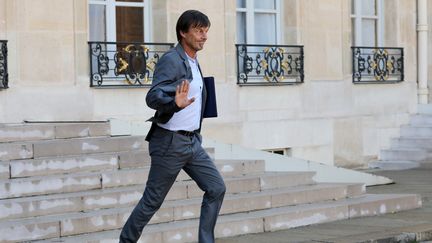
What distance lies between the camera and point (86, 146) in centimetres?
1168

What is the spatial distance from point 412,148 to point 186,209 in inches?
341

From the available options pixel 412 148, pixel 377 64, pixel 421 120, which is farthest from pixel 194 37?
pixel 421 120

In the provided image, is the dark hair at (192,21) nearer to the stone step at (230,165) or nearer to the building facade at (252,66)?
the stone step at (230,165)

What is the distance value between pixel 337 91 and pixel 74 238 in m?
8.84

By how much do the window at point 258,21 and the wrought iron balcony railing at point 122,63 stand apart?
6.13 ft

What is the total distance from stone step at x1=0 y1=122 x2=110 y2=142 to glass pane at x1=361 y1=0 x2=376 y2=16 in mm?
7379

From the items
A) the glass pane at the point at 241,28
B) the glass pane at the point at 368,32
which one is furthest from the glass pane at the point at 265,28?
the glass pane at the point at 368,32

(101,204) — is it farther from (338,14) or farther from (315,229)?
(338,14)

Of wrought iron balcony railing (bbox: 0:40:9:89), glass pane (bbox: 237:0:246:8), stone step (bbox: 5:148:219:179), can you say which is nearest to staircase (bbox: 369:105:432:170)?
glass pane (bbox: 237:0:246:8)

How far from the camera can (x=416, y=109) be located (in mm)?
19203

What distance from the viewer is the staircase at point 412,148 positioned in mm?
18078

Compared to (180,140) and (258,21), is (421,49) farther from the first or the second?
(180,140)

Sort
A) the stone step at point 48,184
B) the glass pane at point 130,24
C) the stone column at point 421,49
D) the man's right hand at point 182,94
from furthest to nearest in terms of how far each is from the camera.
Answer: the stone column at point 421,49 < the glass pane at point 130,24 < the stone step at point 48,184 < the man's right hand at point 182,94

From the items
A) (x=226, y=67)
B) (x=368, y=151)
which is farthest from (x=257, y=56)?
(x=368, y=151)
